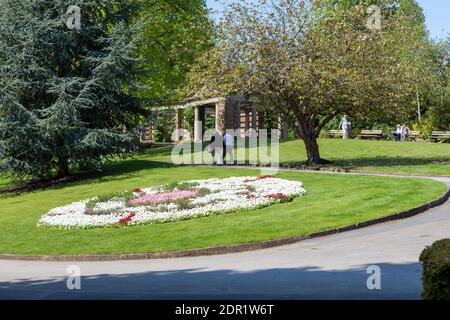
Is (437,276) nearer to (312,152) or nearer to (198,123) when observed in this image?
(312,152)

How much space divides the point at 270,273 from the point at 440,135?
1707 inches

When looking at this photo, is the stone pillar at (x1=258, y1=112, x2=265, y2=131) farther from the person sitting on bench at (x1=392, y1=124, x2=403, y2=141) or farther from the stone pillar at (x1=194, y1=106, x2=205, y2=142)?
the person sitting on bench at (x1=392, y1=124, x2=403, y2=141)

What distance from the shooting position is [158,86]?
49.7 m

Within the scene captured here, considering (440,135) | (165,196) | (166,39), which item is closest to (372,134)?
(440,135)

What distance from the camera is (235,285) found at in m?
10.9

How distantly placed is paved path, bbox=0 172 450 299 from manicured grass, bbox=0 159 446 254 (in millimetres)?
1058

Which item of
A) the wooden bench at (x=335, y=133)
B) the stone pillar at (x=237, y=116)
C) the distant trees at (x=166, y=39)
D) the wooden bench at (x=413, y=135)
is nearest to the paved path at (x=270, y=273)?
the distant trees at (x=166, y=39)

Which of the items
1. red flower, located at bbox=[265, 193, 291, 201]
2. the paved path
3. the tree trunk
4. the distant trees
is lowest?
the paved path

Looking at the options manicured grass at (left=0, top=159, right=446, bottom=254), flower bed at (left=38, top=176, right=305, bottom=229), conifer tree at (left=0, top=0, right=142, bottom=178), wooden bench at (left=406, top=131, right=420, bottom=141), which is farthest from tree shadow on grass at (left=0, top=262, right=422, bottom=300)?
wooden bench at (left=406, top=131, right=420, bottom=141)

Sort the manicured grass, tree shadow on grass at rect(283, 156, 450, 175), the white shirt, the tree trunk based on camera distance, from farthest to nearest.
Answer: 1. the white shirt
2. the tree trunk
3. tree shadow on grass at rect(283, 156, 450, 175)
4. the manicured grass

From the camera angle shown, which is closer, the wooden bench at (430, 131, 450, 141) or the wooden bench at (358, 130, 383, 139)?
the wooden bench at (430, 131, 450, 141)

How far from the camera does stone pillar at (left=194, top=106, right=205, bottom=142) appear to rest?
55.9 meters

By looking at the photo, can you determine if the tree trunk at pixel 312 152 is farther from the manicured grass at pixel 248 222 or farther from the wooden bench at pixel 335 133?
the wooden bench at pixel 335 133
